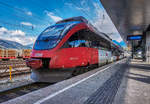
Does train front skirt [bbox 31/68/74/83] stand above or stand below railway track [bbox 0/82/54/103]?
above

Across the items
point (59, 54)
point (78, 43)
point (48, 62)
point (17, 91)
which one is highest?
point (78, 43)

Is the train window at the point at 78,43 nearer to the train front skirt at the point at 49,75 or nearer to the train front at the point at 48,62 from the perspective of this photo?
the train front at the point at 48,62

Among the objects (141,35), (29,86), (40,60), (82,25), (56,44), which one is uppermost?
(141,35)

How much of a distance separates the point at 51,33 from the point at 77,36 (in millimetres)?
1456

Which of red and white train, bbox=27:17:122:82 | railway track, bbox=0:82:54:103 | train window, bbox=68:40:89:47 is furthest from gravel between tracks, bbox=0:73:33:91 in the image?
train window, bbox=68:40:89:47

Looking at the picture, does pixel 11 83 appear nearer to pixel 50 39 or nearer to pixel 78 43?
pixel 50 39

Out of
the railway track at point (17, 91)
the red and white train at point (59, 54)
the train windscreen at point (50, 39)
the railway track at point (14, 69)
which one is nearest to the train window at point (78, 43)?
the red and white train at point (59, 54)

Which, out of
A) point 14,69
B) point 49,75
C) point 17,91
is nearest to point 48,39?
point 49,75

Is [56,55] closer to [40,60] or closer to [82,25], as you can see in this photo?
[40,60]

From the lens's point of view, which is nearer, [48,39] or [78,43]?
[48,39]

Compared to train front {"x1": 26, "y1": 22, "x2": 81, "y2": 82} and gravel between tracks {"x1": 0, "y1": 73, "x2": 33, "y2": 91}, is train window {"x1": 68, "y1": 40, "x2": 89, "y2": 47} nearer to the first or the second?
train front {"x1": 26, "y1": 22, "x2": 81, "y2": 82}

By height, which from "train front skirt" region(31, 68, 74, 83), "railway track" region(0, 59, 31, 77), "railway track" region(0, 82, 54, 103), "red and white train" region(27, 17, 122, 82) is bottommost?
"railway track" region(0, 82, 54, 103)

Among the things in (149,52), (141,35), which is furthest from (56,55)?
(141,35)

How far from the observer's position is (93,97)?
11.1ft
